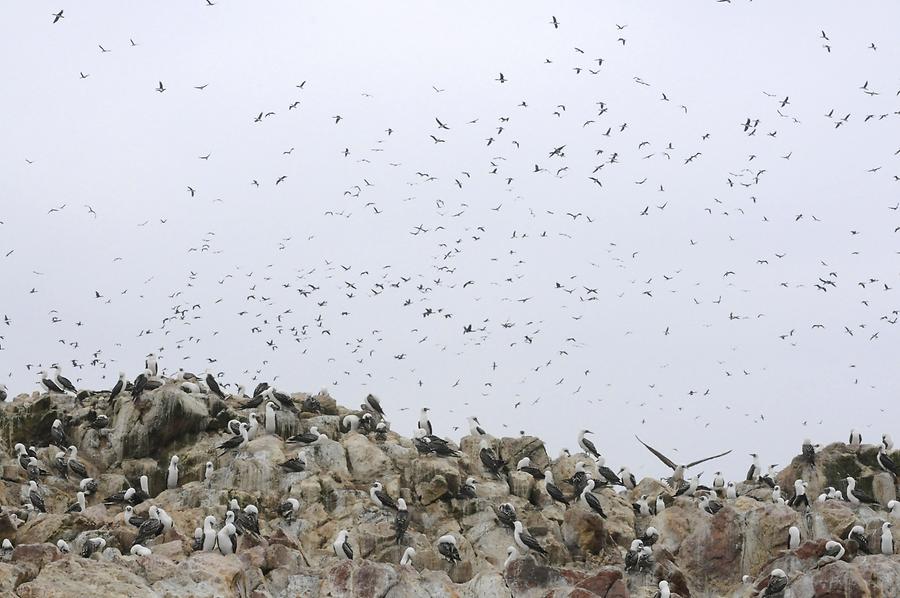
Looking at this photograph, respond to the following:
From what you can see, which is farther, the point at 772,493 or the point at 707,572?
the point at 772,493

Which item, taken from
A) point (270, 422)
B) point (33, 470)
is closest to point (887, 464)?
point (270, 422)

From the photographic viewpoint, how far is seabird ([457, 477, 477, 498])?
34.6 metres

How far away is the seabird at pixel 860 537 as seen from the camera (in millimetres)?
30002

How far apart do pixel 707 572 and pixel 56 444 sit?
82.7 ft

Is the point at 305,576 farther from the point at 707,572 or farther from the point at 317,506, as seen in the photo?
the point at 707,572

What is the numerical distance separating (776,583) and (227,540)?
1422cm

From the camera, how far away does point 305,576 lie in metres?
25.4

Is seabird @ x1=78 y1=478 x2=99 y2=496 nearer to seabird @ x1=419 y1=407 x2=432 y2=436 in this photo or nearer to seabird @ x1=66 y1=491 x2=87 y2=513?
seabird @ x1=66 y1=491 x2=87 y2=513

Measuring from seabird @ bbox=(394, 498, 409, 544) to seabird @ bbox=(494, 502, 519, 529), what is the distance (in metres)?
3.12

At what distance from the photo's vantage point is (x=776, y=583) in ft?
83.6

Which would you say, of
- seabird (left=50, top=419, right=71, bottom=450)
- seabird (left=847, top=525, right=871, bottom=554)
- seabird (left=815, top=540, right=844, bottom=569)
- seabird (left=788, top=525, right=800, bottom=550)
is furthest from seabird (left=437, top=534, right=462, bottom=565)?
seabird (left=50, top=419, right=71, bottom=450)

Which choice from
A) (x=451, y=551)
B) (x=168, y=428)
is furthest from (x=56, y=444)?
(x=451, y=551)

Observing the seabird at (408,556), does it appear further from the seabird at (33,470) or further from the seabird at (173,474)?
the seabird at (33,470)

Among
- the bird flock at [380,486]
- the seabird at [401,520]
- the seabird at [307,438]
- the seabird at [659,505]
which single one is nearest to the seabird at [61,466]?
the bird flock at [380,486]
